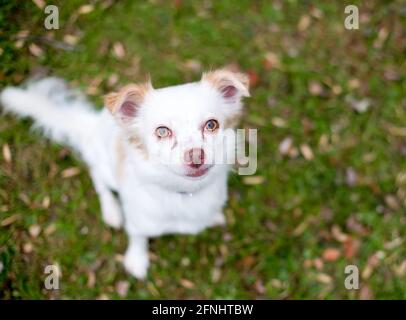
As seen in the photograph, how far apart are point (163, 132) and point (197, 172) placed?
0.27 m

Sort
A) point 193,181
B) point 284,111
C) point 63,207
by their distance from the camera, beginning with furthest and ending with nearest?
point 284,111 → point 63,207 → point 193,181

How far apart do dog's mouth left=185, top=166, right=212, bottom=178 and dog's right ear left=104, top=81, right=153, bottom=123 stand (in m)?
0.42

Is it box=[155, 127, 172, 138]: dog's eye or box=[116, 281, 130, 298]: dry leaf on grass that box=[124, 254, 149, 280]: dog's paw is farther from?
box=[155, 127, 172, 138]: dog's eye

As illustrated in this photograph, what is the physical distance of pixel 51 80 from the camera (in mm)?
3316

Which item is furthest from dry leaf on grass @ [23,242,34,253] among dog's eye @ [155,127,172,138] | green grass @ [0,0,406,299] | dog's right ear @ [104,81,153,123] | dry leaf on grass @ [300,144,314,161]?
dry leaf on grass @ [300,144,314,161]

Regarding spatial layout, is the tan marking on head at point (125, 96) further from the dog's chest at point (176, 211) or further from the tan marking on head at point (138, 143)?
the dog's chest at point (176, 211)

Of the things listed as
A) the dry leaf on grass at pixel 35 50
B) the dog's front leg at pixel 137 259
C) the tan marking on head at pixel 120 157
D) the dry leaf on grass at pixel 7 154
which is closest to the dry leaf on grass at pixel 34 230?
the dry leaf on grass at pixel 7 154

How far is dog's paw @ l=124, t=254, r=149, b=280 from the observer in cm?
328

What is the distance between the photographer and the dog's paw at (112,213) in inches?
131
